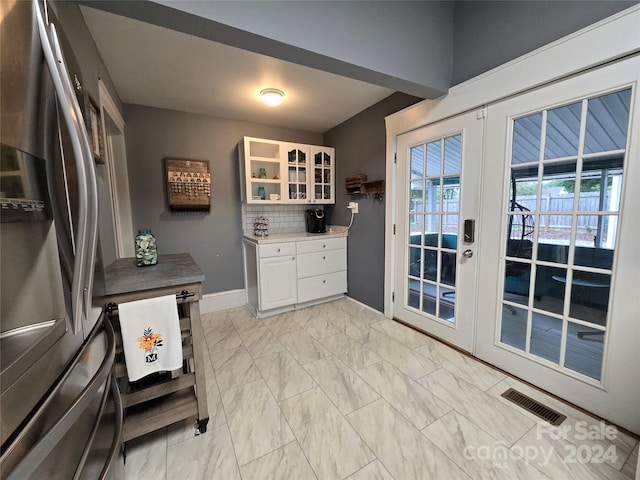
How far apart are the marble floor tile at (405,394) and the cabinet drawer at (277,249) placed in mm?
1472

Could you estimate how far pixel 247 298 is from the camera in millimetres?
3336

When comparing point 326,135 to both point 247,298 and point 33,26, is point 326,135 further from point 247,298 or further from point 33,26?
A: point 33,26

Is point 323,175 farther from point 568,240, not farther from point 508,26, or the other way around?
point 568,240

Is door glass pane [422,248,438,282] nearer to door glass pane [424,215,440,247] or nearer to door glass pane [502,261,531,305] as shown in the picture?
door glass pane [424,215,440,247]

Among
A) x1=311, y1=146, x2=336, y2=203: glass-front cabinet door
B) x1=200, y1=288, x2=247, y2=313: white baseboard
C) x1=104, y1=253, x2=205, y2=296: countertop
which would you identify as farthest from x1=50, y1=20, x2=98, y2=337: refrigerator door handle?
x1=311, y1=146, x2=336, y2=203: glass-front cabinet door

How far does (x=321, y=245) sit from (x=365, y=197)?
30.2 inches

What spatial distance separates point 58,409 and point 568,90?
7.98 ft

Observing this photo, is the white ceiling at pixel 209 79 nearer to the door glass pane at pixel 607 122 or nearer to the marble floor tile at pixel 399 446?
Result: the door glass pane at pixel 607 122

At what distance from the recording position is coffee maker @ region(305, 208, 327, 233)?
350 cm

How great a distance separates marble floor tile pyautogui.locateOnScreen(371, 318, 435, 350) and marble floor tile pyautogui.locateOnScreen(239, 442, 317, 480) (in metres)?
1.30

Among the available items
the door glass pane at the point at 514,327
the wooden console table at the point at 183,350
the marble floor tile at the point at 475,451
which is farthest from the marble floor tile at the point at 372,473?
the door glass pane at the point at 514,327

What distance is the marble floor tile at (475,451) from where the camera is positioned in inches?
47.3

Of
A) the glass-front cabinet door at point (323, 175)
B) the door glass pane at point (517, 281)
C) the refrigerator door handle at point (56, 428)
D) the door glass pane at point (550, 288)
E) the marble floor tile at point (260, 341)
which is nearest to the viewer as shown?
the refrigerator door handle at point (56, 428)

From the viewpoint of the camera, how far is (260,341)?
7.93ft
